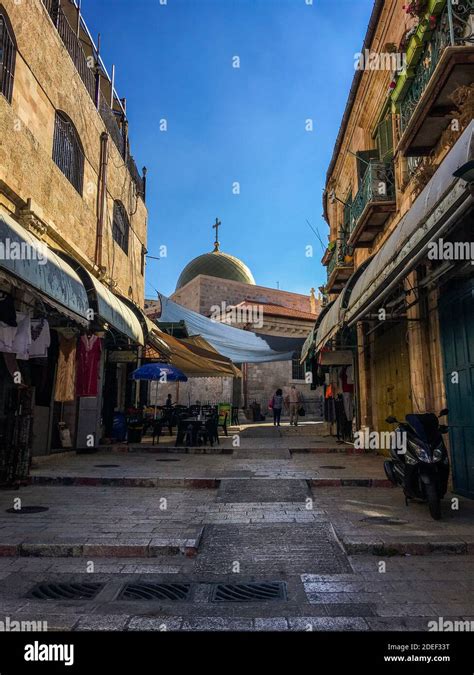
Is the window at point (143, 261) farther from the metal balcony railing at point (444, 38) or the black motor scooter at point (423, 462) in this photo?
the black motor scooter at point (423, 462)

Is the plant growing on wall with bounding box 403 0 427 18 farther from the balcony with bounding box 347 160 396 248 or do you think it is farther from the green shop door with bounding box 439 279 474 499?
the green shop door with bounding box 439 279 474 499

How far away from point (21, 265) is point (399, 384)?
7802 mm

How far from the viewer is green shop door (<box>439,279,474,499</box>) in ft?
22.5

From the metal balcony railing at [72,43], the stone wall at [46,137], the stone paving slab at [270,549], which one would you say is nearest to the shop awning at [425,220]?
the stone paving slab at [270,549]

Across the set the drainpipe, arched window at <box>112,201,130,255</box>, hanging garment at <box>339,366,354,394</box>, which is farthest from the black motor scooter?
arched window at <box>112,201,130,255</box>

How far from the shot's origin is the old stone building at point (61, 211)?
8.00 m

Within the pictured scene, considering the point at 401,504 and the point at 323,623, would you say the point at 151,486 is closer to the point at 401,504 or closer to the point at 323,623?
the point at 401,504

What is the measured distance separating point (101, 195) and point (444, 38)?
9.64m

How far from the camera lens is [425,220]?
5.59 m

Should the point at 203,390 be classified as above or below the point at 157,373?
above

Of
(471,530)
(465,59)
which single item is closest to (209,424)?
(471,530)

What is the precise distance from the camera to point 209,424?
14008 mm

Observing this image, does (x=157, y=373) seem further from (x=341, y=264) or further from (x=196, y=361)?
(x=341, y=264)

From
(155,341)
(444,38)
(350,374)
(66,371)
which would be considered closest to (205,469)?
(66,371)
